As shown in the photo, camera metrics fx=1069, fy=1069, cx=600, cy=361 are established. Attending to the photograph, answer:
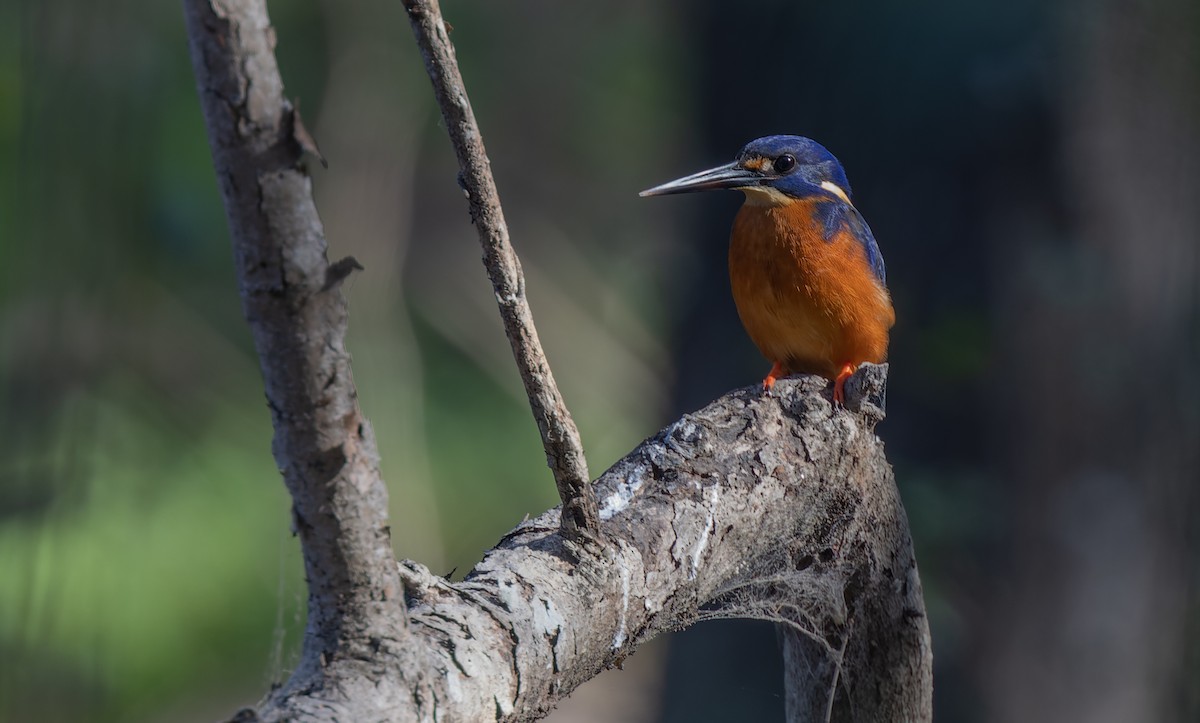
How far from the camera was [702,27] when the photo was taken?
4.89 metres

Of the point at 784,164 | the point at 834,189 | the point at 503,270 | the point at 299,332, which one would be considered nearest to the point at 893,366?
the point at 834,189

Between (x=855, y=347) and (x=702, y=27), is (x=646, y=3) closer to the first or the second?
(x=702, y=27)

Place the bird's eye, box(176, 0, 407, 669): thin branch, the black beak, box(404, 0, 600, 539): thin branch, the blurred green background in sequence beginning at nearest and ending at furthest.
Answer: box(176, 0, 407, 669): thin branch
box(404, 0, 600, 539): thin branch
the black beak
the blurred green background
the bird's eye

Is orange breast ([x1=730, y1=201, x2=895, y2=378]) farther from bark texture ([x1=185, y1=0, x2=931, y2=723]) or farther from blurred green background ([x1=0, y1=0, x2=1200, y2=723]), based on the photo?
blurred green background ([x1=0, y1=0, x2=1200, y2=723])

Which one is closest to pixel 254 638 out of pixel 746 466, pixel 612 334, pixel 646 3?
pixel 612 334

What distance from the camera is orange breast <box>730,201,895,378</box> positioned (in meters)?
2.69

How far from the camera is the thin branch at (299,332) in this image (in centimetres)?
77

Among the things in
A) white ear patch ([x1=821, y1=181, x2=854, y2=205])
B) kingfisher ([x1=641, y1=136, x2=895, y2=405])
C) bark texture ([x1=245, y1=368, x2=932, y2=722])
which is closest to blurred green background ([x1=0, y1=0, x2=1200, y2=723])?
bark texture ([x1=245, y1=368, x2=932, y2=722])

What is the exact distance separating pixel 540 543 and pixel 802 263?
1.53 m

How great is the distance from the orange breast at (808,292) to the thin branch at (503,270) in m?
1.47

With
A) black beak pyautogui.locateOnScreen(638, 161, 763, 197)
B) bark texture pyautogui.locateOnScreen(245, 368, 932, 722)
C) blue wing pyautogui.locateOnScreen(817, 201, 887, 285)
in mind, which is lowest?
bark texture pyautogui.locateOnScreen(245, 368, 932, 722)

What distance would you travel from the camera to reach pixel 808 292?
2.70 meters

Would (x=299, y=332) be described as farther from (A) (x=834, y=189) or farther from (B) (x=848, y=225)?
(A) (x=834, y=189)

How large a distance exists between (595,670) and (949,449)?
111 inches
